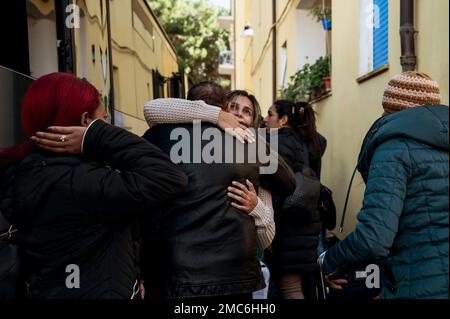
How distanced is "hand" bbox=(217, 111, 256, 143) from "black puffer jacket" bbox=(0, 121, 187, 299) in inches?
13.1

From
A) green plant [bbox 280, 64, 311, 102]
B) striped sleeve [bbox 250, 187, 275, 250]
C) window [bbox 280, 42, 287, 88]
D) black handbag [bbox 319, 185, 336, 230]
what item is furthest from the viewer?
window [bbox 280, 42, 287, 88]

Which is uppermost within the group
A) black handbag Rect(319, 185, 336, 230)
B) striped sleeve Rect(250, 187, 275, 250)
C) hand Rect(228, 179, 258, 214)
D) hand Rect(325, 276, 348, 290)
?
hand Rect(228, 179, 258, 214)

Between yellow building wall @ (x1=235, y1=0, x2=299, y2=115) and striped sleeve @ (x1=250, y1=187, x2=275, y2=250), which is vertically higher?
yellow building wall @ (x1=235, y1=0, x2=299, y2=115)

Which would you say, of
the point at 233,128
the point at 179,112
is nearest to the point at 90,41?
the point at 179,112

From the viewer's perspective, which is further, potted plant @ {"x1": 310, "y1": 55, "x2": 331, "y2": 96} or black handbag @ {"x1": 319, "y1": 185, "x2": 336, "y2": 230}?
potted plant @ {"x1": 310, "y1": 55, "x2": 331, "y2": 96}

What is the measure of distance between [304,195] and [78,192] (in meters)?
1.52

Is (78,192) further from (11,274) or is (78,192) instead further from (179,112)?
(179,112)

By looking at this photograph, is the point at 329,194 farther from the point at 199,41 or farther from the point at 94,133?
the point at 199,41

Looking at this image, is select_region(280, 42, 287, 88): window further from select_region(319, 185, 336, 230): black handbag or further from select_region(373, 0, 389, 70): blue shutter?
select_region(319, 185, 336, 230): black handbag

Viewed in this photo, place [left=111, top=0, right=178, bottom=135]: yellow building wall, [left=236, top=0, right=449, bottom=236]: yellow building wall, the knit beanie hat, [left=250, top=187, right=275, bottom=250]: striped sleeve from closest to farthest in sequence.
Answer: the knit beanie hat, [left=250, top=187, right=275, bottom=250]: striped sleeve, [left=236, top=0, right=449, bottom=236]: yellow building wall, [left=111, top=0, right=178, bottom=135]: yellow building wall

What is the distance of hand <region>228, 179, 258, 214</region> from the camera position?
1.82 metres

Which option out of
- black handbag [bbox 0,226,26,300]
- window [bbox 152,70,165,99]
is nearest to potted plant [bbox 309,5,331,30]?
window [bbox 152,70,165,99]

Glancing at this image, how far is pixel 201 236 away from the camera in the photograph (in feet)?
5.90
